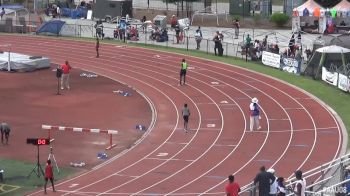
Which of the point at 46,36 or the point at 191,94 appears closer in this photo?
the point at 191,94

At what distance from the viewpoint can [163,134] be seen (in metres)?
32.3

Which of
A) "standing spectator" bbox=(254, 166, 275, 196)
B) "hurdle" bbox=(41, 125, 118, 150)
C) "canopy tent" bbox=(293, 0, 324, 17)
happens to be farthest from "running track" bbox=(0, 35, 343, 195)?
"canopy tent" bbox=(293, 0, 324, 17)

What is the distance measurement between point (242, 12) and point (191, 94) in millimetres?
32432

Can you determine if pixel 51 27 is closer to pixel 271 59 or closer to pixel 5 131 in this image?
pixel 271 59

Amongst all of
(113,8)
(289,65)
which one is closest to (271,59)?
(289,65)

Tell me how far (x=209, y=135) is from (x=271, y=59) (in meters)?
16.8

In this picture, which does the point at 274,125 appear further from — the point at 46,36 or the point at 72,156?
the point at 46,36

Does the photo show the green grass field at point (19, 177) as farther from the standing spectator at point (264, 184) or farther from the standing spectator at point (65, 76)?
the standing spectator at point (65, 76)

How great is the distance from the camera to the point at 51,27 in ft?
204

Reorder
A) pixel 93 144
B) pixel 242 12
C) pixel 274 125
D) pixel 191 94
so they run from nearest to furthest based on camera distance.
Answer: pixel 93 144 → pixel 274 125 → pixel 191 94 → pixel 242 12

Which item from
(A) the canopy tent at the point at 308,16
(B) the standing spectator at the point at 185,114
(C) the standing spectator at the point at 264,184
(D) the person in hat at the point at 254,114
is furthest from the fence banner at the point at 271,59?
(C) the standing spectator at the point at 264,184

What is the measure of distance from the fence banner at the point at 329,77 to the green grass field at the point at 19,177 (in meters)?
18.4

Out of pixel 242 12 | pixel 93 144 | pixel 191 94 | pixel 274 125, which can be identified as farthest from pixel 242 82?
pixel 242 12

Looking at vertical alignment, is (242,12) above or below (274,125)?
above
